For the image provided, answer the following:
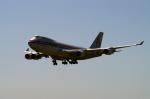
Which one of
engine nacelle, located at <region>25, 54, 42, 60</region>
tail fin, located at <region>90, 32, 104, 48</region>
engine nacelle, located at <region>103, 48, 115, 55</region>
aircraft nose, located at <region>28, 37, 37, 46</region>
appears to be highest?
aircraft nose, located at <region>28, 37, 37, 46</region>

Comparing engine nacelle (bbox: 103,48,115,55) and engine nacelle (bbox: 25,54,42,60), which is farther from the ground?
engine nacelle (bbox: 103,48,115,55)

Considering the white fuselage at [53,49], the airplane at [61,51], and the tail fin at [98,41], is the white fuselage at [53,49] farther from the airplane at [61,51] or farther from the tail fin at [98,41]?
the tail fin at [98,41]

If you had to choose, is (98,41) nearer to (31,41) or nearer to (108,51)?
(108,51)

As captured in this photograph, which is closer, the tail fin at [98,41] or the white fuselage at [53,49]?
the white fuselage at [53,49]

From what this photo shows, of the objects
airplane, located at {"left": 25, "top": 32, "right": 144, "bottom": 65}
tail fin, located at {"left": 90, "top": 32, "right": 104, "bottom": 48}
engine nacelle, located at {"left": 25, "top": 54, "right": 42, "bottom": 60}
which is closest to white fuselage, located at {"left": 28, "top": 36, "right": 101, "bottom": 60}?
airplane, located at {"left": 25, "top": 32, "right": 144, "bottom": 65}

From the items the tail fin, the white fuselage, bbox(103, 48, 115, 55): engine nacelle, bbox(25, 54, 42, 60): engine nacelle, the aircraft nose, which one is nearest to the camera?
the white fuselage

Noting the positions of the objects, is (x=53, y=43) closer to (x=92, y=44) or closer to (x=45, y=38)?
(x=45, y=38)

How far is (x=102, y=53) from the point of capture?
5773 inches

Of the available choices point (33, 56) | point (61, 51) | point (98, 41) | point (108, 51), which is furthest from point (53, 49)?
point (98, 41)

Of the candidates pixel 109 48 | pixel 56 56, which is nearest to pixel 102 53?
pixel 109 48

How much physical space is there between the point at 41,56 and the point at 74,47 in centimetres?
1123

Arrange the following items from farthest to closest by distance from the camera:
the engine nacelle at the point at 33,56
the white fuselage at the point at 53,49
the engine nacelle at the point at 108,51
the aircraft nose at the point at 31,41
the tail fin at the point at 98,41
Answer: the tail fin at the point at 98,41, the engine nacelle at the point at 33,56, the aircraft nose at the point at 31,41, the engine nacelle at the point at 108,51, the white fuselage at the point at 53,49

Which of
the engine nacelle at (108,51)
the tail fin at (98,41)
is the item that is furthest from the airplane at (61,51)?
the tail fin at (98,41)

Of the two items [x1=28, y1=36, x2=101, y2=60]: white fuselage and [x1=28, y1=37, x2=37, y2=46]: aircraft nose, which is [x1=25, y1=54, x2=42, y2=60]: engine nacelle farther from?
[x1=28, y1=37, x2=37, y2=46]: aircraft nose
